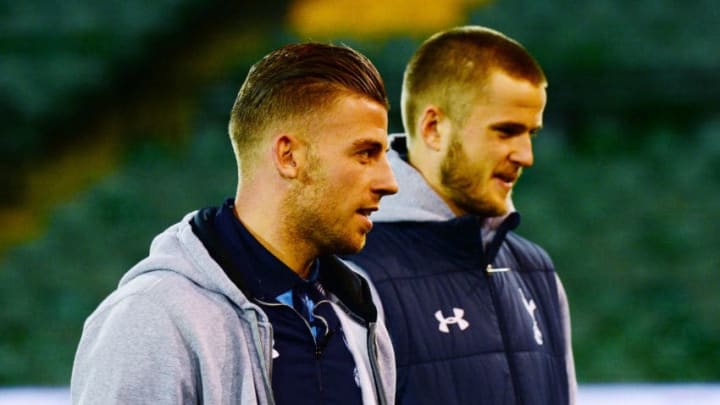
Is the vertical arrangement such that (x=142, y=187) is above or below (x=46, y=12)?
below

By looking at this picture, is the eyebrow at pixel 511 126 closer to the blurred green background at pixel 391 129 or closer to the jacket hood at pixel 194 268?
the jacket hood at pixel 194 268

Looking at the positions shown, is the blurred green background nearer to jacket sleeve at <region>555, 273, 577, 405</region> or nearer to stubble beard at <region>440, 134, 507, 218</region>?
jacket sleeve at <region>555, 273, 577, 405</region>

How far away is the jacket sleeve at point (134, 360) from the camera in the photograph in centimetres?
136

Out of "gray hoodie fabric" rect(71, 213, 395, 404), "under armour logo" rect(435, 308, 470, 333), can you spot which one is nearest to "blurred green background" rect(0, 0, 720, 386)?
"under armour logo" rect(435, 308, 470, 333)

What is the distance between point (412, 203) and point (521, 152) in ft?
0.71

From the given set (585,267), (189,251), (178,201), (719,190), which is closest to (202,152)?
(178,201)

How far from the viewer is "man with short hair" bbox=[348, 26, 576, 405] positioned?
199 centimetres

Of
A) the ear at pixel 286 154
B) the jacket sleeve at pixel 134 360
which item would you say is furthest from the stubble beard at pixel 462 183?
the jacket sleeve at pixel 134 360

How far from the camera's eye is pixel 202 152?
591 cm

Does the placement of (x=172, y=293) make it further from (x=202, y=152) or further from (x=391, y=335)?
(x=202, y=152)

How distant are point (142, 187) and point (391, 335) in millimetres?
4061

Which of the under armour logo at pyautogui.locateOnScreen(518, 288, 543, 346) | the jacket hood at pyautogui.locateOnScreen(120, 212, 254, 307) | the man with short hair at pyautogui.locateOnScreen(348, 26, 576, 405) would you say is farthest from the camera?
the under armour logo at pyautogui.locateOnScreen(518, 288, 543, 346)

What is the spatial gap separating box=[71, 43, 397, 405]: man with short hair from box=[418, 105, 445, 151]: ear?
0.57m

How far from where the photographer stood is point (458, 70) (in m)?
2.18
